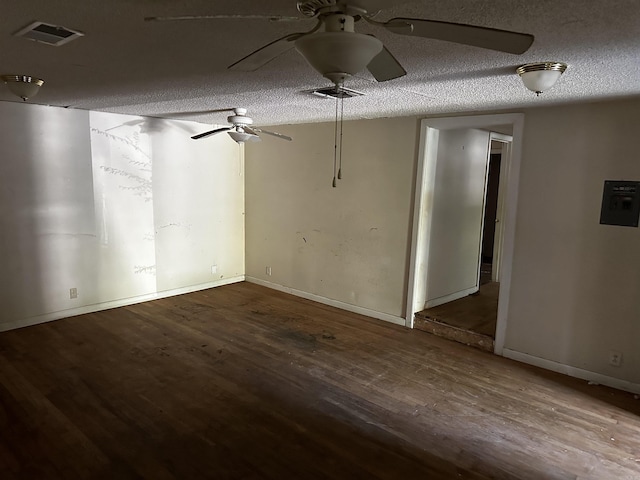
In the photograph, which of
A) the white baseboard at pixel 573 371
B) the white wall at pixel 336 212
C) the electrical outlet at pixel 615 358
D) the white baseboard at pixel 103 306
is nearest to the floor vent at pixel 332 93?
the white wall at pixel 336 212

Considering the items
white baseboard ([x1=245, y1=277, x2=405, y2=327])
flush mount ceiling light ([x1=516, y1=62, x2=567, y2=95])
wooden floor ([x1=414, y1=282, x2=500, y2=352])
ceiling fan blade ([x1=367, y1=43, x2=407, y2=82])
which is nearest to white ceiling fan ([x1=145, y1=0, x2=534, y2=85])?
ceiling fan blade ([x1=367, y1=43, x2=407, y2=82])

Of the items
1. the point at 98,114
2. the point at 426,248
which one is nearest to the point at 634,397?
the point at 426,248

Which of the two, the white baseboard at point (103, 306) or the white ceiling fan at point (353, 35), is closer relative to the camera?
the white ceiling fan at point (353, 35)

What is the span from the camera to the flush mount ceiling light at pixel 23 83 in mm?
2895

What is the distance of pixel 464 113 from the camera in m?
4.11

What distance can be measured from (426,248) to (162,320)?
2989mm

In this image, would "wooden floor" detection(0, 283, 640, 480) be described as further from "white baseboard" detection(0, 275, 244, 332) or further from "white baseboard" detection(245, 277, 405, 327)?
"white baseboard" detection(245, 277, 405, 327)

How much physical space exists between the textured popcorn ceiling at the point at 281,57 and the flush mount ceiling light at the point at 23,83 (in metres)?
0.10

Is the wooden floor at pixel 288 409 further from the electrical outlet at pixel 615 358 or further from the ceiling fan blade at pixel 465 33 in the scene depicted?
the ceiling fan blade at pixel 465 33

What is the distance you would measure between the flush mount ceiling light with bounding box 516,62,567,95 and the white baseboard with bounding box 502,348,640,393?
2.44 metres

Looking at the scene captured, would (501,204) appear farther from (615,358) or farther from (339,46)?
(339,46)

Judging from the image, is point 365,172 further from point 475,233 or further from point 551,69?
point 551,69

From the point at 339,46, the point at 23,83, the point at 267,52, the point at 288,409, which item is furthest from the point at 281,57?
the point at 288,409

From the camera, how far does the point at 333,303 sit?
5.33 metres
